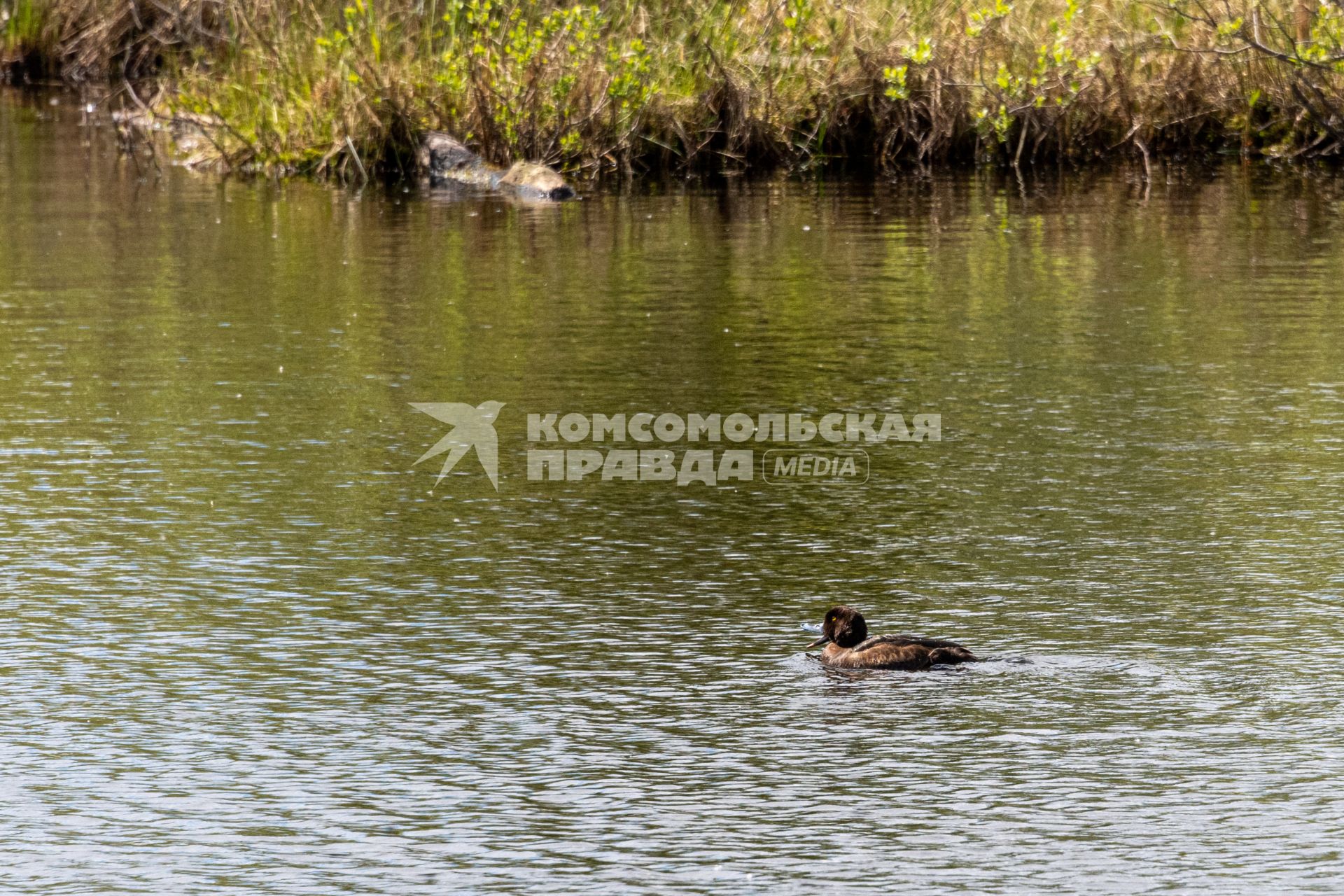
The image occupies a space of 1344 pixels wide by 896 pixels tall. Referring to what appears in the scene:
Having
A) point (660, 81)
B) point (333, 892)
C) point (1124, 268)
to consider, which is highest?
point (660, 81)

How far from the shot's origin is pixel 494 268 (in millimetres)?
20688

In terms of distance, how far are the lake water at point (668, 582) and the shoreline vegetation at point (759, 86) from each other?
7.32 meters

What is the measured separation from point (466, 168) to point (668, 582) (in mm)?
18687

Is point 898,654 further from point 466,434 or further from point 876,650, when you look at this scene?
point 466,434

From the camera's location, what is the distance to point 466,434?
14039mm

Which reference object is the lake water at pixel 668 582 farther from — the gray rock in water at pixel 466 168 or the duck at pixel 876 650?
the gray rock in water at pixel 466 168

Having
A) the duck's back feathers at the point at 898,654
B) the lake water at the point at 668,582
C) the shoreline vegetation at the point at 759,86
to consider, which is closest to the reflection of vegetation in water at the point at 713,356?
the lake water at the point at 668,582

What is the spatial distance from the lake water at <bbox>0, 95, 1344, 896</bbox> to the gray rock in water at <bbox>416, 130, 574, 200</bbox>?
6.77 meters

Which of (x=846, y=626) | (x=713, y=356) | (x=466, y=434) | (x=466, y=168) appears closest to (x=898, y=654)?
(x=846, y=626)

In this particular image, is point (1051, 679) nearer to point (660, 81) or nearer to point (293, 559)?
point (293, 559)

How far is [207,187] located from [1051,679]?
68.8ft

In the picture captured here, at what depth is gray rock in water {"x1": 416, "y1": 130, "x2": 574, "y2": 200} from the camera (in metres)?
27.7

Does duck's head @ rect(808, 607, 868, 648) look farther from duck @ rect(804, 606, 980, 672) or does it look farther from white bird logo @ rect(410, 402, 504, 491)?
white bird logo @ rect(410, 402, 504, 491)

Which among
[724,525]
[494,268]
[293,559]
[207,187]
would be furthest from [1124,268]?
[207,187]
